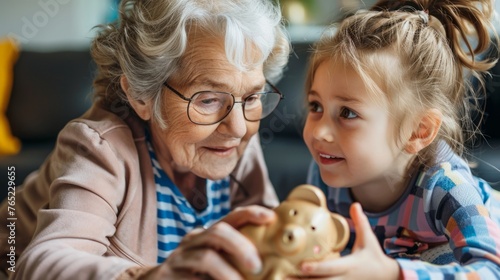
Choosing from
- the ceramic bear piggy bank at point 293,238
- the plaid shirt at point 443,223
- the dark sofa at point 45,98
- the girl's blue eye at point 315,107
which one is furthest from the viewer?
the dark sofa at point 45,98

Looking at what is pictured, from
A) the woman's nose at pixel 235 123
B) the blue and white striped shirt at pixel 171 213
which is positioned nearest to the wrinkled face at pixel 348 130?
the woman's nose at pixel 235 123

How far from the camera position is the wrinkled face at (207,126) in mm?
1132

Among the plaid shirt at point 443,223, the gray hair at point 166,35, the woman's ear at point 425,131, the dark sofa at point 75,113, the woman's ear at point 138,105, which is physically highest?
the gray hair at point 166,35

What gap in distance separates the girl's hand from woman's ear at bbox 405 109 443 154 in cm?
42

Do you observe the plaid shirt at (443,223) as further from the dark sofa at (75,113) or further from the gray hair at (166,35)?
the dark sofa at (75,113)

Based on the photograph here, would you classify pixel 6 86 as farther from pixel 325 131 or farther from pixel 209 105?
pixel 325 131

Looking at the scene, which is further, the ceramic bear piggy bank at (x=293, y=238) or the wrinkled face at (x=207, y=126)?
the wrinkled face at (x=207, y=126)

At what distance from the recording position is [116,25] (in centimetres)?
126

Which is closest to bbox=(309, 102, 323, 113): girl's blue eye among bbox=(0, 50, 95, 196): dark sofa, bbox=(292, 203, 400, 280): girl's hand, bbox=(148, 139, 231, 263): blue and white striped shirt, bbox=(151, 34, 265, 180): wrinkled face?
bbox=(151, 34, 265, 180): wrinkled face

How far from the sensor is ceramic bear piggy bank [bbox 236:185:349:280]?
0.72 m

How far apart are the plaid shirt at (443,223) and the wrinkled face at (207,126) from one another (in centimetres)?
32

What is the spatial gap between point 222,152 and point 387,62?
40cm

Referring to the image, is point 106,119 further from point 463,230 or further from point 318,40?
point 463,230

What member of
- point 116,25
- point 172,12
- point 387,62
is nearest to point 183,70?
point 172,12
